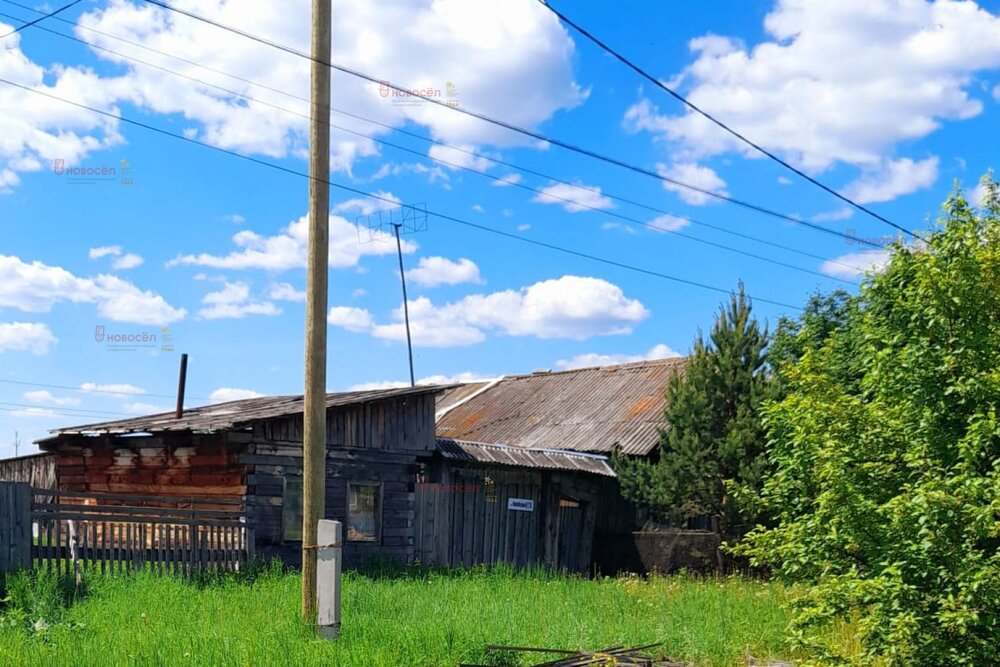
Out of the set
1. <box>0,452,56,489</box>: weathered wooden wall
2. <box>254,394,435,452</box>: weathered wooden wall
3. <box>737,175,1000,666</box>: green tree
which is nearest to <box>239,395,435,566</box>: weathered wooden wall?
<box>254,394,435,452</box>: weathered wooden wall

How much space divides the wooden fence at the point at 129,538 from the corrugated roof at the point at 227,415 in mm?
1522

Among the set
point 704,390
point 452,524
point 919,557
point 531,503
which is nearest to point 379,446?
point 452,524

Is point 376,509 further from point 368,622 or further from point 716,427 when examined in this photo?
point 368,622

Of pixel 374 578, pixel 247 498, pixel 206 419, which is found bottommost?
pixel 374 578

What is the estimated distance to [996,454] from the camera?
9.43 metres

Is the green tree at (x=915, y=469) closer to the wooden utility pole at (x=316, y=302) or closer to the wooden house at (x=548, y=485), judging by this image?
the wooden utility pole at (x=316, y=302)

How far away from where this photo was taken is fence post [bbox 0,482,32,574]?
1506 cm

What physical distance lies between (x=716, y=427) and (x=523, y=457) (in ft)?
14.7

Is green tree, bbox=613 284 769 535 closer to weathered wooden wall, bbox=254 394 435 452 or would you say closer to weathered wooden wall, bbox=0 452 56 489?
weathered wooden wall, bbox=254 394 435 452

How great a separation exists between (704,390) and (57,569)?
12779 mm

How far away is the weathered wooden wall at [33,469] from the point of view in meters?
34.5

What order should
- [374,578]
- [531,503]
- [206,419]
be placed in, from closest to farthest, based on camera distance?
[374,578] → [206,419] → [531,503]

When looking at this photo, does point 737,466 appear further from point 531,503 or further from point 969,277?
point 969,277

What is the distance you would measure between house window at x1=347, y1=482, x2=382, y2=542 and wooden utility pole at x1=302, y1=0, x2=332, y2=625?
32.1 ft
